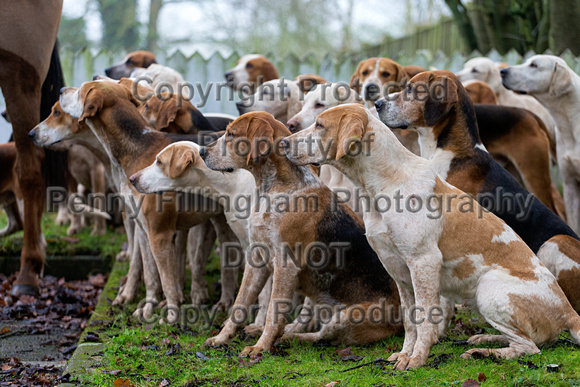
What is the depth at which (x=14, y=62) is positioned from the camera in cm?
682

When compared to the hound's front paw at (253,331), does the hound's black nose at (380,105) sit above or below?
above

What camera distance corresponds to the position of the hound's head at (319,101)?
6.01 m

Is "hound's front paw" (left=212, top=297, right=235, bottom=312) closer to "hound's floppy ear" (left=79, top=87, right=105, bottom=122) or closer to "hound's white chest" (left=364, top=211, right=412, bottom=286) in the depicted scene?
"hound's floppy ear" (left=79, top=87, right=105, bottom=122)

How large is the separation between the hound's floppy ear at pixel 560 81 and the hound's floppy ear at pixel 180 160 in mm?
3700

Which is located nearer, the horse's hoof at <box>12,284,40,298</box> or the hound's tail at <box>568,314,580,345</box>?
the hound's tail at <box>568,314,580,345</box>

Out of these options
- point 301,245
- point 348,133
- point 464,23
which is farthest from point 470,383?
point 464,23

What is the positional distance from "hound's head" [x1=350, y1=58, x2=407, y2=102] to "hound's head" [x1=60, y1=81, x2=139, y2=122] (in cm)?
236

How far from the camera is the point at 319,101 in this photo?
6148mm

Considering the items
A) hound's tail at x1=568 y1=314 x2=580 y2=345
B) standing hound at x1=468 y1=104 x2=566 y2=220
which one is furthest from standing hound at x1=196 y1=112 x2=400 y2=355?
standing hound at x1=468 y1=104 x2=566 y2=220

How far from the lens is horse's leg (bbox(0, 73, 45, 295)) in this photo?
6.93 m

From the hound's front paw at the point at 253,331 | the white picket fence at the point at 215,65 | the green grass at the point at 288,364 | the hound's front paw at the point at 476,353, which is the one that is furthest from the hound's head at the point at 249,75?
the hound's front paw at the point at 476,353

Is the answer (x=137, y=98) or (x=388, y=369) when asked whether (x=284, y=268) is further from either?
(x=137, y=98)

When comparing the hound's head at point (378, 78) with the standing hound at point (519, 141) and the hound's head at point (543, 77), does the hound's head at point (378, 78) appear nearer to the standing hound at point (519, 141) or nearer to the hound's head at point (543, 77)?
the standing hound at point (519, 141)

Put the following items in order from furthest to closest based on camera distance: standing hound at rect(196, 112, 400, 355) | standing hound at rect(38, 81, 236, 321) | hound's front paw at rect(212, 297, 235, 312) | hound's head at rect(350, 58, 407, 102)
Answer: hound's head at rect(350, 58, 407, 102), hound's front paw at rect(212, 297, 235, 312), standing hound at rect(38, 81, 236, 321), standing hound at rect(196, 112, 400, 355)
